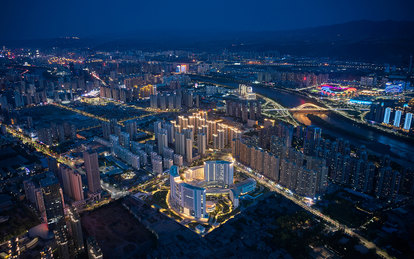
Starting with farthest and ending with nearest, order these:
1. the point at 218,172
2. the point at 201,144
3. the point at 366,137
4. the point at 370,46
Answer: the point at 370,46 < the point at 366,137 < the point at 201,144 < the point at 218,172

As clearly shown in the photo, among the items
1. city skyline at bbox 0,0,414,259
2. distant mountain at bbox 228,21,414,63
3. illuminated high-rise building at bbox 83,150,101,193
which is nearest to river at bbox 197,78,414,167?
city skyline at bbox 0,0,414,259

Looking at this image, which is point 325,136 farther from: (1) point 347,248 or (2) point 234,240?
(2) point 234,240

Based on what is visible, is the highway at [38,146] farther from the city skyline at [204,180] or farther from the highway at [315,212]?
the highway at [315,212]

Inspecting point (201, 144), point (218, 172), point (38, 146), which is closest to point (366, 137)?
point (201, 144)

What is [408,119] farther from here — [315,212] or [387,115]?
[315,212]

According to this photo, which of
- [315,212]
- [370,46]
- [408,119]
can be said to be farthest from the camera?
[370,46]

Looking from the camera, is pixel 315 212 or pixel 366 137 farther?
pixel 366 137

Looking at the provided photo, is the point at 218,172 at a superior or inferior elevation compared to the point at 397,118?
inferior

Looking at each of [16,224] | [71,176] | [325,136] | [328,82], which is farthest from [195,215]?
[328,82]

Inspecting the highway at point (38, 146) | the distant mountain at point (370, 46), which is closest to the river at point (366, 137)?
the highway at point (38, 146)

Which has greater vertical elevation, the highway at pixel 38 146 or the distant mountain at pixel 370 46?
the distant mountain at pixel 370 46

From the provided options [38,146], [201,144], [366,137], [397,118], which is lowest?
[366,137]

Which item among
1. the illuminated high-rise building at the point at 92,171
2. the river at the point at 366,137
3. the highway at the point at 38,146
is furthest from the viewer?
the river at the point at 366,137
